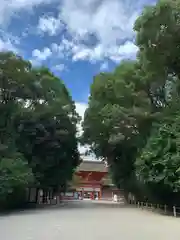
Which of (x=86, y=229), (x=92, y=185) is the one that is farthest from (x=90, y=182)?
(x=86, y=229)

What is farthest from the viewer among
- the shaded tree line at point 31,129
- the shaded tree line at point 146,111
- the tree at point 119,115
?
the tree at point 119,115

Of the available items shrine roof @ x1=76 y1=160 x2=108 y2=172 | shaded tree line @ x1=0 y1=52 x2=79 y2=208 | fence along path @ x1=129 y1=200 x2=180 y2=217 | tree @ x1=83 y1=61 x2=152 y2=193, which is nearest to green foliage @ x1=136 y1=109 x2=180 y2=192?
fence along path @ x1=129 y1=200 x2=180 y2=217

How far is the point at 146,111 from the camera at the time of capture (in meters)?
27.0

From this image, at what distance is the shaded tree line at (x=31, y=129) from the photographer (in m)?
24.5

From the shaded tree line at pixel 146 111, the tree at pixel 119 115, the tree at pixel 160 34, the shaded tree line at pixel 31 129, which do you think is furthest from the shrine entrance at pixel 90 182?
the tree at pixel 160 34

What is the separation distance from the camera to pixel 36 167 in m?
29.1

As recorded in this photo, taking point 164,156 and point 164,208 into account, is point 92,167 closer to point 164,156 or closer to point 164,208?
point 164,208

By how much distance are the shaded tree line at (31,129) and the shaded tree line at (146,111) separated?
314 centimetres

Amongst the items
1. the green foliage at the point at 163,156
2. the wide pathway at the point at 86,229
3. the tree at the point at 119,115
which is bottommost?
the wide pathway at the point at 86,229

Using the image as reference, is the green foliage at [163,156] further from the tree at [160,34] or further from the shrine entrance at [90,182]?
the shrine entrance at [90,182]

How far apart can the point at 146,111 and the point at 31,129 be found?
897cm

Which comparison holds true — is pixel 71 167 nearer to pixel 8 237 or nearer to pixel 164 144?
pixel 164 144

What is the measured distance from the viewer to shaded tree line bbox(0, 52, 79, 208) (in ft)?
80.2

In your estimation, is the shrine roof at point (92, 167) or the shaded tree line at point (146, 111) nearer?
the shaded tree line at point (146, 111)
